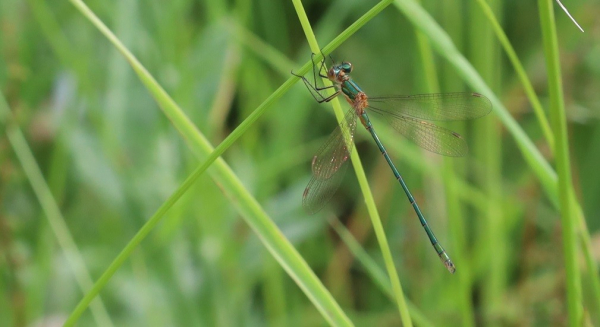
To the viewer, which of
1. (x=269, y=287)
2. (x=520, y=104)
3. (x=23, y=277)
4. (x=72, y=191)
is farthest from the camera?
(x=520, y=104)

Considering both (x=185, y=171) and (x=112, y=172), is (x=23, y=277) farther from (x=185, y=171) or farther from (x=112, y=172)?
(x=185, y=171)

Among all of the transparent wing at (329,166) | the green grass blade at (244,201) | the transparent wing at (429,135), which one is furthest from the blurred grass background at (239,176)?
the green grass blade at (244,201)

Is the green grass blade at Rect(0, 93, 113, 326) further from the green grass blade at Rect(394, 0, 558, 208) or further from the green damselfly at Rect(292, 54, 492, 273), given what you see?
the green grass blade at Rect(394, 0, 558, 208)

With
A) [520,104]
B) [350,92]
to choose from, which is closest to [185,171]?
[350,92]

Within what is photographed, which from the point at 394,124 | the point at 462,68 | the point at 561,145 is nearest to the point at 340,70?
the point at 394,124

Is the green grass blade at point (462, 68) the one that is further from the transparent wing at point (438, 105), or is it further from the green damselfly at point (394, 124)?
the transparent wing at point (438, 105)

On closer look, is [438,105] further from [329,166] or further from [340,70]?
[329,166]
